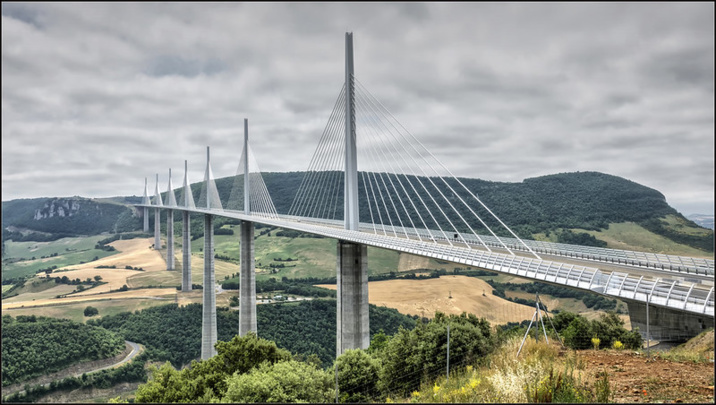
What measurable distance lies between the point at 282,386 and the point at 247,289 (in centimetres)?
2942

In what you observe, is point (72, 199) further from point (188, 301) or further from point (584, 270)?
point (584, 270)

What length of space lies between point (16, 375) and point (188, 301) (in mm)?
26789

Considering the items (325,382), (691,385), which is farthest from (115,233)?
(691,385)

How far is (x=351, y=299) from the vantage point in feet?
79.2

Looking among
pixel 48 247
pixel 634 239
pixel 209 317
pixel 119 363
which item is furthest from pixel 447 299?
pixel 48 247

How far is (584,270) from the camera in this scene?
11180 millimetres

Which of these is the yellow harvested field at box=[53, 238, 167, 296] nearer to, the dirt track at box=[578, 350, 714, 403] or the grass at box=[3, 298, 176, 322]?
the grass at box=[3, 298, 176, 322]

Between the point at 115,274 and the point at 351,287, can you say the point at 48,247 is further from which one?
the point at 351,287

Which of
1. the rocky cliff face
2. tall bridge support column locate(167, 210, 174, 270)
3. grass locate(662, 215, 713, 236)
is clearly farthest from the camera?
the rocky cliff face

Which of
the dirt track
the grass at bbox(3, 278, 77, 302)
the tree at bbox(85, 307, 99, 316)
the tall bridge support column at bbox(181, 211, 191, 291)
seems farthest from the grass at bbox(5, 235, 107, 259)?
the dirt track

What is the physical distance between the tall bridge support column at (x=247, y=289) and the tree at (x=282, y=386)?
2773cm

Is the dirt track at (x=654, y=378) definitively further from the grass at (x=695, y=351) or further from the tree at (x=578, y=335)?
the tree at (x=578, y=335)

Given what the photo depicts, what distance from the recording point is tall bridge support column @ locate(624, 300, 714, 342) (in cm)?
955

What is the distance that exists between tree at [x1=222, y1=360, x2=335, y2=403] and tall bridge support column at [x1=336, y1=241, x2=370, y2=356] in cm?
958
